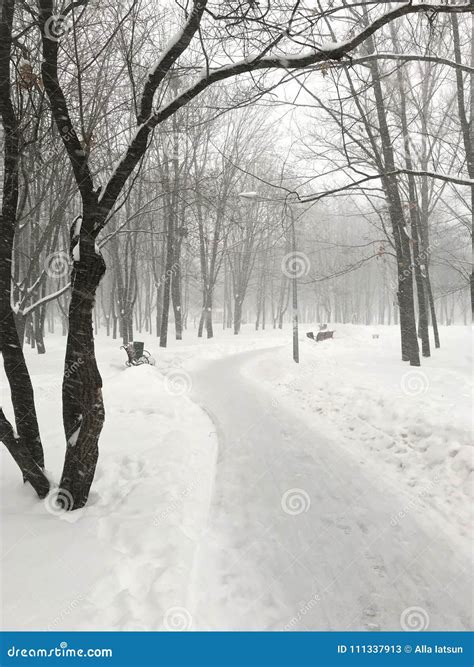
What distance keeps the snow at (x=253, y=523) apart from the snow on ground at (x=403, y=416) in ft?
0.12

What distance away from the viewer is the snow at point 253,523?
3172 mm

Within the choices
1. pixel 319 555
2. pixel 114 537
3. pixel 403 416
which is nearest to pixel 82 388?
pixel 114 537

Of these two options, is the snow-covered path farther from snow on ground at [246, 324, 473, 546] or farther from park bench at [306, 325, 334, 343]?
park bench at [306, 325, 334, 343]

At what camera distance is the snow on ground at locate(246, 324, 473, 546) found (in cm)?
521

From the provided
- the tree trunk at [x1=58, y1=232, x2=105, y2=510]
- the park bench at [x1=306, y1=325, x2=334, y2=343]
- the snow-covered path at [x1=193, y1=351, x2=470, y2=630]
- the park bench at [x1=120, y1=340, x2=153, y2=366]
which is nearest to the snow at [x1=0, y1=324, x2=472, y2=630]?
the snow-covered path at [x1=193, y1=351, x2=470, y2=630]

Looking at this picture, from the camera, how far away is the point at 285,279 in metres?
40.1

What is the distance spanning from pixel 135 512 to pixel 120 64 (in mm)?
7031

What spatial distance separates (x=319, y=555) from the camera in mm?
3920

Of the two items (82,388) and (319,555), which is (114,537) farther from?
(319,555)

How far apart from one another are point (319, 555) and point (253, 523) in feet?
2.81

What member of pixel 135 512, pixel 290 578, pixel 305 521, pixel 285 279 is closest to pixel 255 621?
pixel 290 578

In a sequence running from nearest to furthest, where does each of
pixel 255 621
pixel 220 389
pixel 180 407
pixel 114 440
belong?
pixel 255 621 → pixel 114 440 → pixel 180 407 → pixel 220 389

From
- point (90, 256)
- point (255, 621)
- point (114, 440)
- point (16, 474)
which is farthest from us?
point (114, 440)
